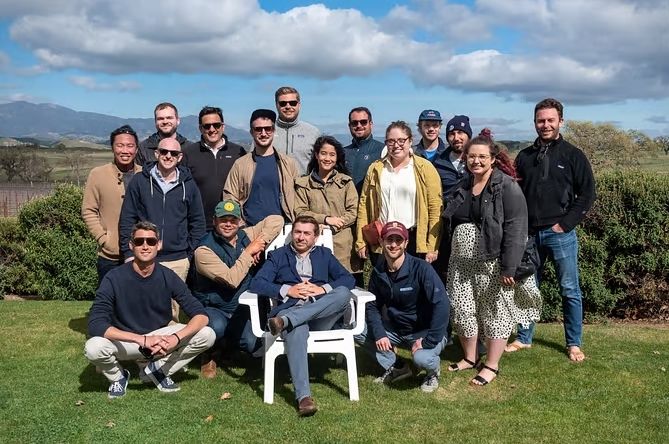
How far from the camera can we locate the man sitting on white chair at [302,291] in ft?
14.5

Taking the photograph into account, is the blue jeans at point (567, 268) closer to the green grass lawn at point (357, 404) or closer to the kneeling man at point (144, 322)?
the green grass lawn at point (357, 404)

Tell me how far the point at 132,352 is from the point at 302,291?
1.33m

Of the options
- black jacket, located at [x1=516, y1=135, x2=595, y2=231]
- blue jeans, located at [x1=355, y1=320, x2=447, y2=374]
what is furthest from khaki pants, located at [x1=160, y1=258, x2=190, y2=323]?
black jacket, located at [x1=516, y1=135, x2=595, y2=231]

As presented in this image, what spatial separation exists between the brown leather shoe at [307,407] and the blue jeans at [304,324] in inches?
2.3

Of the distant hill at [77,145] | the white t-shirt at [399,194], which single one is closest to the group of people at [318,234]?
the white t-shirt at [399,194]

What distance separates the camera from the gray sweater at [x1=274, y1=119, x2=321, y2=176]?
5.88m

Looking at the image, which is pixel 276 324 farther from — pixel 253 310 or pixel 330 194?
pixel 330 194

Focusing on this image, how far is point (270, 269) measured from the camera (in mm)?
4930

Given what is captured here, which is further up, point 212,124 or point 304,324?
point 212,124

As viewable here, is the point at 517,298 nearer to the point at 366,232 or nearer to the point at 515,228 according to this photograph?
the point at 515,228

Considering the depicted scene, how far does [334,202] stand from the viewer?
541 cm

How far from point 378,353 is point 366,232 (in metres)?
1.04

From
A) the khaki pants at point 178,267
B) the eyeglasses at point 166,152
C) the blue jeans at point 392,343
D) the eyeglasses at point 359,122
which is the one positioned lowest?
the blue jeans at point 392,343

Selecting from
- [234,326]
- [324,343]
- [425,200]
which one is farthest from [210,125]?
[324,343]
